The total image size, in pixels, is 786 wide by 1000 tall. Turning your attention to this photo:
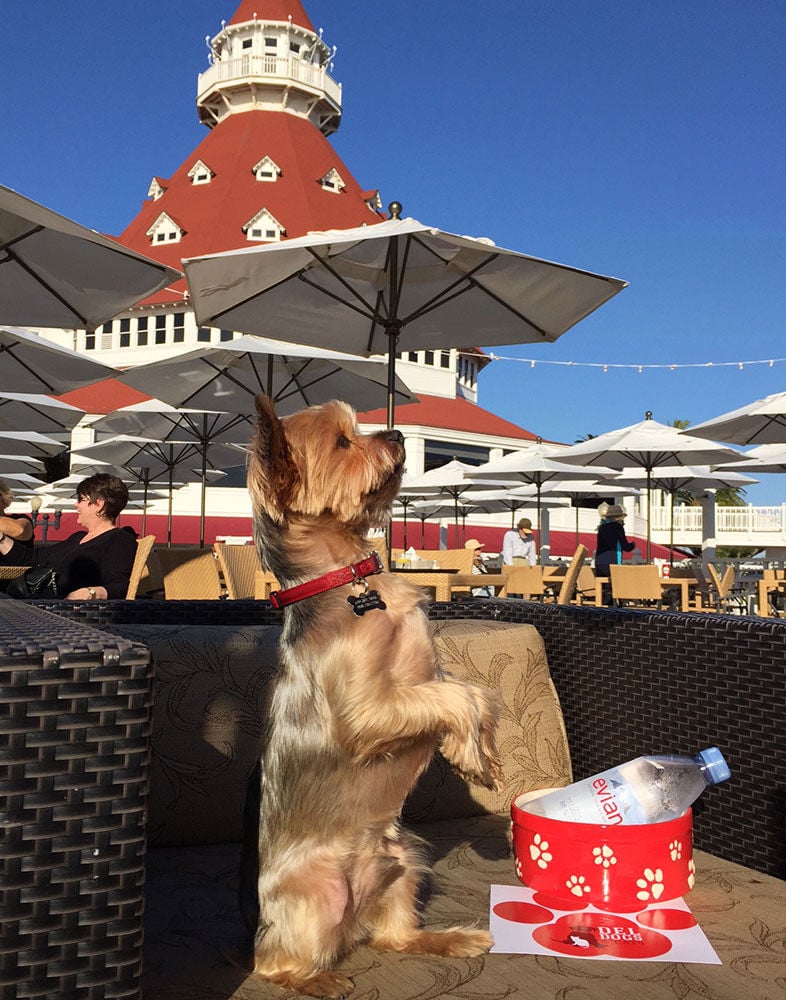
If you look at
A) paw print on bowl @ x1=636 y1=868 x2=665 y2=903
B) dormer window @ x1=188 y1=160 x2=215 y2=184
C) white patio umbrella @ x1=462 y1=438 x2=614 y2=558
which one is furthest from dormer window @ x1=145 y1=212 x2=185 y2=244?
paw print on bowl @ x1=636 y1=868 x2=665 y2=903

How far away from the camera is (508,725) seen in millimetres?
3301

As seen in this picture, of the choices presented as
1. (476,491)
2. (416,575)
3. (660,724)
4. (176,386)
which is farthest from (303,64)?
(660,724)

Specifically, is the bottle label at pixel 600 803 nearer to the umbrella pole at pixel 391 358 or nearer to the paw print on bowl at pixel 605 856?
the paw print on bowl at pixel 605 856

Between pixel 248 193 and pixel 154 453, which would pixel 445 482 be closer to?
pixel 154 453

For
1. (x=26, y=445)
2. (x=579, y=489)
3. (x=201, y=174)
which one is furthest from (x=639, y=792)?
(x=201, y=174)

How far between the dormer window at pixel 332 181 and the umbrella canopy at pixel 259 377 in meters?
39.0

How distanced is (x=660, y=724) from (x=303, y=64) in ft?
188

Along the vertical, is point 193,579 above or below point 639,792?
above

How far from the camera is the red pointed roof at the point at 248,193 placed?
44.2 m

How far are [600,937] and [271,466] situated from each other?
148cm

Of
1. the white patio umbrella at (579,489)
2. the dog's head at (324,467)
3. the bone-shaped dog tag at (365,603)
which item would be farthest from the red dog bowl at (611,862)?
the white patio umbrella at (579,489)

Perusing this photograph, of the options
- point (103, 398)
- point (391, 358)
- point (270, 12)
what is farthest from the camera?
point (270, 12)

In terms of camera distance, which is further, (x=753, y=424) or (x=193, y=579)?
(x=753, y=424)

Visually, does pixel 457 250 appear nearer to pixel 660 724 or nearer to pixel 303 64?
→ pixel 660 724
